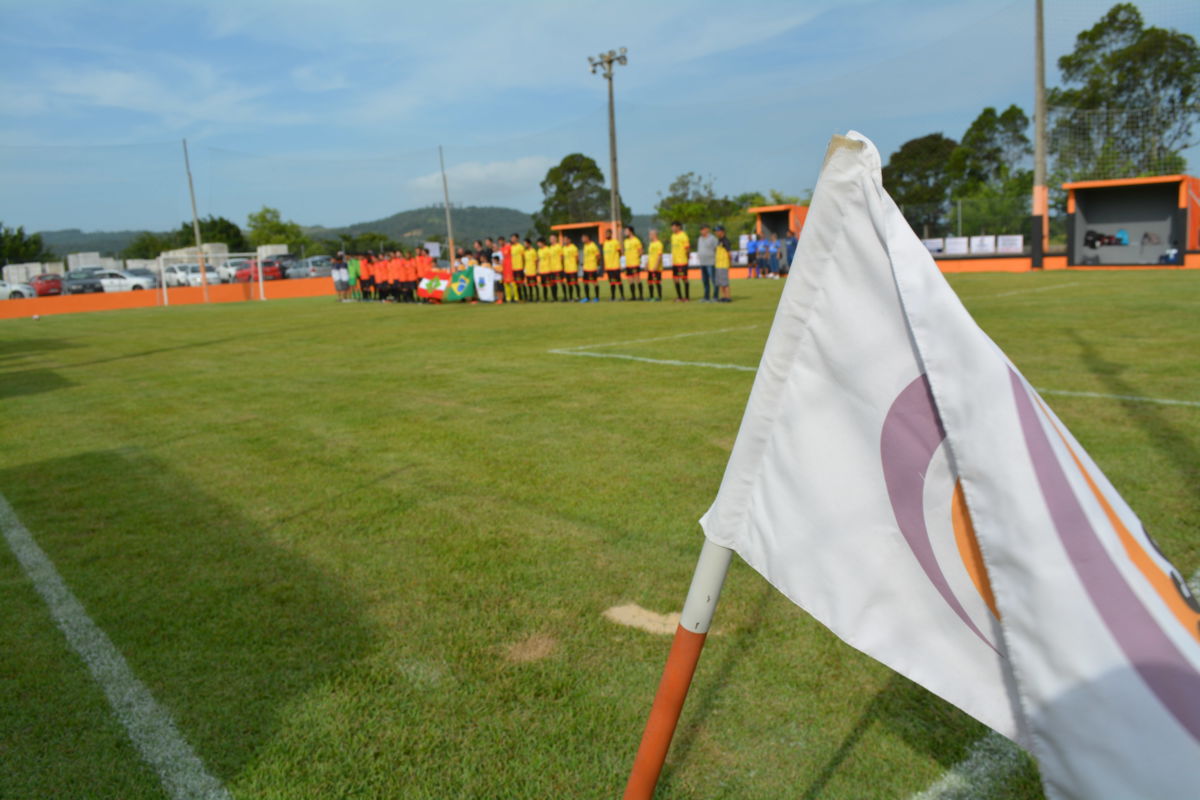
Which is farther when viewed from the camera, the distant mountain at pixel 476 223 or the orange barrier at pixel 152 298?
the distant mountain at pixel 476 223

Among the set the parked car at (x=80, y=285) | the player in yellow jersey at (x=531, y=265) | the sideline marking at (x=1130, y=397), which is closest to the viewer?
the sideline marking at (x=1130, y=397)

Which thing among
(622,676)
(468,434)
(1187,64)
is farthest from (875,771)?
(1187,64)

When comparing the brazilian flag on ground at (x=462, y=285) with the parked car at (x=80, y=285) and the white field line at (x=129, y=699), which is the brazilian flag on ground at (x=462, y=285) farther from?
the parked car at (x=80, y=285)

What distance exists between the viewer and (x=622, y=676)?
2639mm

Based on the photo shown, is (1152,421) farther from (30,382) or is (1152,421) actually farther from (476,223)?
(476,223)

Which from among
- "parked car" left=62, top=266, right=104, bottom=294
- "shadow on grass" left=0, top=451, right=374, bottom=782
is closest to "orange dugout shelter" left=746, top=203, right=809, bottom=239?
"shadow on grass" left=0, top=451, right=374, bottom=782

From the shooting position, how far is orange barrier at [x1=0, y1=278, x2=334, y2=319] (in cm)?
3148

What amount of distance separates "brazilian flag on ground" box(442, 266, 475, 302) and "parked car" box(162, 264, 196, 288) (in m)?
27.7

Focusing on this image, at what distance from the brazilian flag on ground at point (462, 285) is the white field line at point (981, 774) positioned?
23.5 m

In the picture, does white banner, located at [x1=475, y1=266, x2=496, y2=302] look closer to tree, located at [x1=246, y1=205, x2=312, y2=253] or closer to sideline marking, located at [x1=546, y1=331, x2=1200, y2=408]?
sideline marking, located at [x1=546, y1=331, x2=1200, y2=408]

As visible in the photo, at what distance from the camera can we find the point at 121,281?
45.0 metres

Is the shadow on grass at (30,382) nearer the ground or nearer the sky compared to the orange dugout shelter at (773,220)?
nearer the ground

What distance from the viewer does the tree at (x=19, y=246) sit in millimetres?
68625

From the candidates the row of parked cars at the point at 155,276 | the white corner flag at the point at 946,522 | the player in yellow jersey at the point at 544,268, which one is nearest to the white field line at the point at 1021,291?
the player in yellow jersey at the point at 544,268
